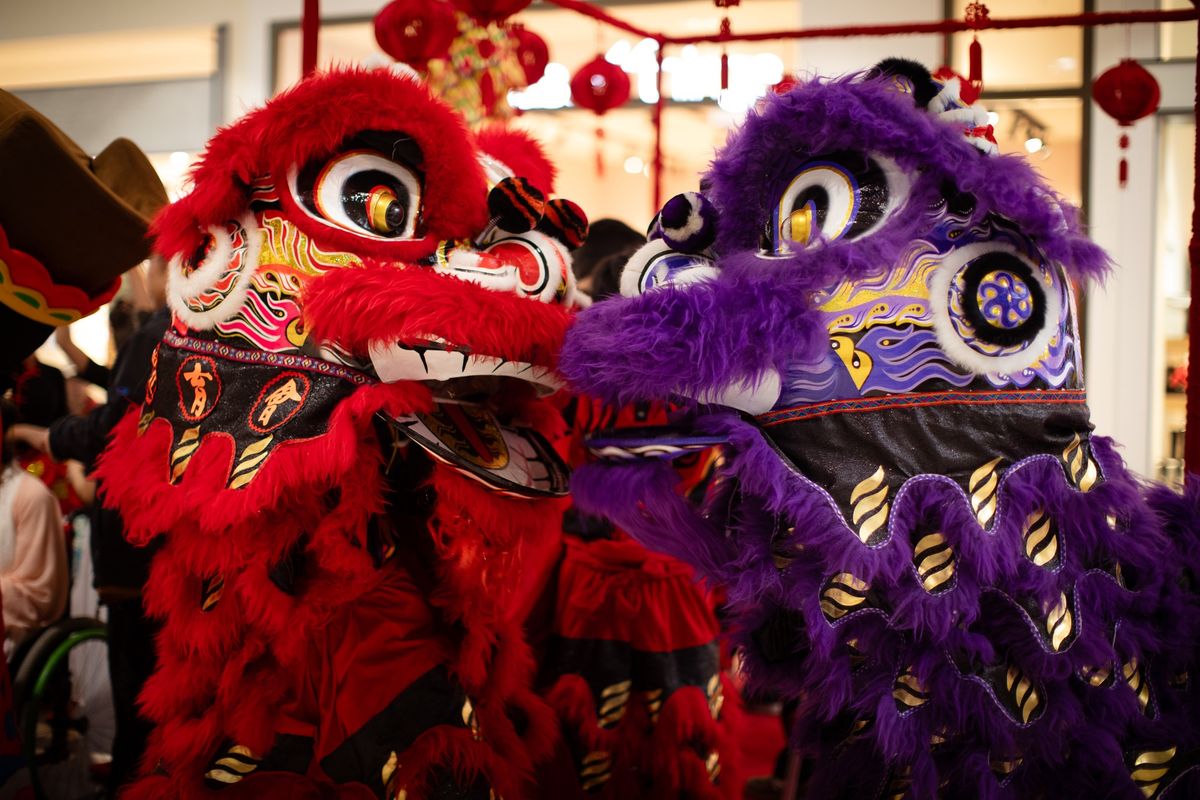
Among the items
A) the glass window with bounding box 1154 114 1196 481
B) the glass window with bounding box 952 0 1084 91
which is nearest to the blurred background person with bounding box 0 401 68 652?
the glass window with bounding box 952 0 1084 91

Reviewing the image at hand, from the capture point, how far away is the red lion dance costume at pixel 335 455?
1585 mm

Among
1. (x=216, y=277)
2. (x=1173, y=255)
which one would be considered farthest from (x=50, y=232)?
(x=1173, y=255)

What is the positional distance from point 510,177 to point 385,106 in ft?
0.77

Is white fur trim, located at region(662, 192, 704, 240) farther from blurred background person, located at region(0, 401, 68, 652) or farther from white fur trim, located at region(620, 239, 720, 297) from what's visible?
blurred background person, located at region(0, 401, 68, 652)

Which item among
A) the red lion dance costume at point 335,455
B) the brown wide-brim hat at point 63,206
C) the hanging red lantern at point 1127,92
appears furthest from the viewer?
the hanging red lantern at point 1127,92

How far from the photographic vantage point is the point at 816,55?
5117mm

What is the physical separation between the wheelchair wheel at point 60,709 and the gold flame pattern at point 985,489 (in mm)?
2146

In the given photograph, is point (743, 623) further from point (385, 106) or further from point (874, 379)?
point (385, 106)

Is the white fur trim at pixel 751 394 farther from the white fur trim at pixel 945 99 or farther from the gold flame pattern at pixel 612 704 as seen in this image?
the gold flame pattern at pixel 612 704

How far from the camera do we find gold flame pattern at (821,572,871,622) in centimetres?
139

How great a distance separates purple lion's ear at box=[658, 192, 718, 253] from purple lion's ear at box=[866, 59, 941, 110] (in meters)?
0.30

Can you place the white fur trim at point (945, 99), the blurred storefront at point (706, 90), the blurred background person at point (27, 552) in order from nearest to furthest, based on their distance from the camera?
the white fur trim at point (945, 99) → the blurred background person at point (27, 552) → the blurred storefront at point (706, 90)

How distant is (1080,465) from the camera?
144cm

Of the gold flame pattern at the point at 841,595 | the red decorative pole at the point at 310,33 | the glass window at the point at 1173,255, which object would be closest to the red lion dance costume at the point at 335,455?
the red decorative pole at the point at 310,33
